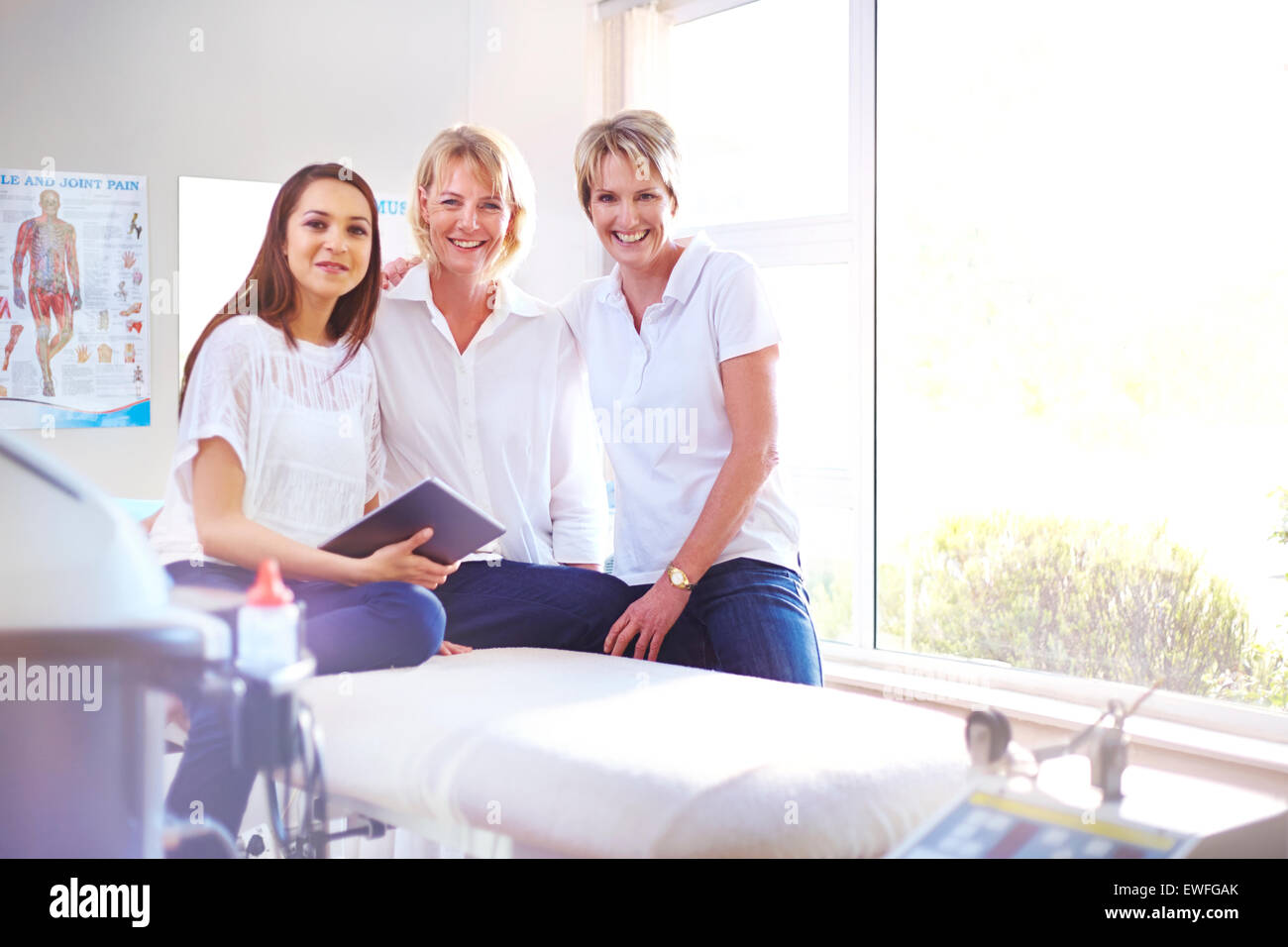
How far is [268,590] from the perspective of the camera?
1098 millimetres

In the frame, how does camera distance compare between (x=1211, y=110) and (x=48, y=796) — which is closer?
(x=48, y=796)

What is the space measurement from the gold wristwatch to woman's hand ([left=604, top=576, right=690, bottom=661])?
0.03 m

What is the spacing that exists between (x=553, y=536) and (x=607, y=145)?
56 cm

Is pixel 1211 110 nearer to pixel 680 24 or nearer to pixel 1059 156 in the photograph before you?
pixel 1059 156

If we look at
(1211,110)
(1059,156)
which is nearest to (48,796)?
(1211,110)

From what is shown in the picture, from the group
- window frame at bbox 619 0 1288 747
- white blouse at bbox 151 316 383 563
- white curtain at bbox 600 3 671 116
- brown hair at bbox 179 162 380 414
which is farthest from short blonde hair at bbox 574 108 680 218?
white curtain at bbox 600 3 671 116

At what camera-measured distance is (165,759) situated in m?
1.02

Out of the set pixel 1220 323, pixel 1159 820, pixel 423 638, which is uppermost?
pixel 1220 323

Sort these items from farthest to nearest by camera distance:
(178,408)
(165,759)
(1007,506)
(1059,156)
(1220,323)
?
(1059,156) < (1007,506) < (1220,323) < (178,408) < (165,759)

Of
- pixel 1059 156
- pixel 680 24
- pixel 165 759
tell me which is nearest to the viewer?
pixel 165 759

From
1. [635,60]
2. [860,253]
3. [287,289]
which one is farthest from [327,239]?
[635,60]

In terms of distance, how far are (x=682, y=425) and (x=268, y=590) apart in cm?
83
